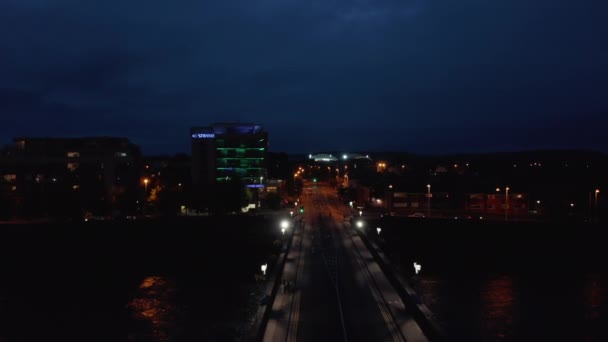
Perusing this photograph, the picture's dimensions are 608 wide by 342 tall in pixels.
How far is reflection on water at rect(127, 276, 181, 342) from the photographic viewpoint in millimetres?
22516

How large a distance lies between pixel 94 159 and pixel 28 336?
4980 cm

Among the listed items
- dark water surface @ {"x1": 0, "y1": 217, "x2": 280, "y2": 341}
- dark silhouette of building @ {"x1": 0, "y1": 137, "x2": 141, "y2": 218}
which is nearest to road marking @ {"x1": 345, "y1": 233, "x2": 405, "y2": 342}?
dark water surface @ {"x1": 0, "y1": 217, "x2": 280, "y2": 341}

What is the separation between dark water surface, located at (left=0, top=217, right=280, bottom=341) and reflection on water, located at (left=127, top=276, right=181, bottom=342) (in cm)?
5

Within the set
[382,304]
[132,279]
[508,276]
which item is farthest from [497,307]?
[132,279]

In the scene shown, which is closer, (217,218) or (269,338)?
(269,338)

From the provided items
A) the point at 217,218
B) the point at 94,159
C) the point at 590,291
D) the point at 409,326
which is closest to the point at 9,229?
the point at 217,218

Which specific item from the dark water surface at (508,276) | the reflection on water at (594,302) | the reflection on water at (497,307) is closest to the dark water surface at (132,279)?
the dark water surface at (508,276)

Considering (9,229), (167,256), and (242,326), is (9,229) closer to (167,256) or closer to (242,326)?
(167,256)

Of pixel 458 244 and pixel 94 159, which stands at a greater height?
pixel 94 159

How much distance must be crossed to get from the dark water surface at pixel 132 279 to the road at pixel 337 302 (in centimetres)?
268

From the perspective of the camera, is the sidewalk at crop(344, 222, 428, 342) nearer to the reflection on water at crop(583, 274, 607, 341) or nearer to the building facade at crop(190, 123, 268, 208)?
the reflection on water at crop(583, 274, 607, 341)

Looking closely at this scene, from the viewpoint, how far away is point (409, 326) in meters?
18.3

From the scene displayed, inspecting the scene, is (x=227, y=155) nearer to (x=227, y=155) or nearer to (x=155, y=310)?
(x=227, y=155)

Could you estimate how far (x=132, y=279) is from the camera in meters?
34.2
